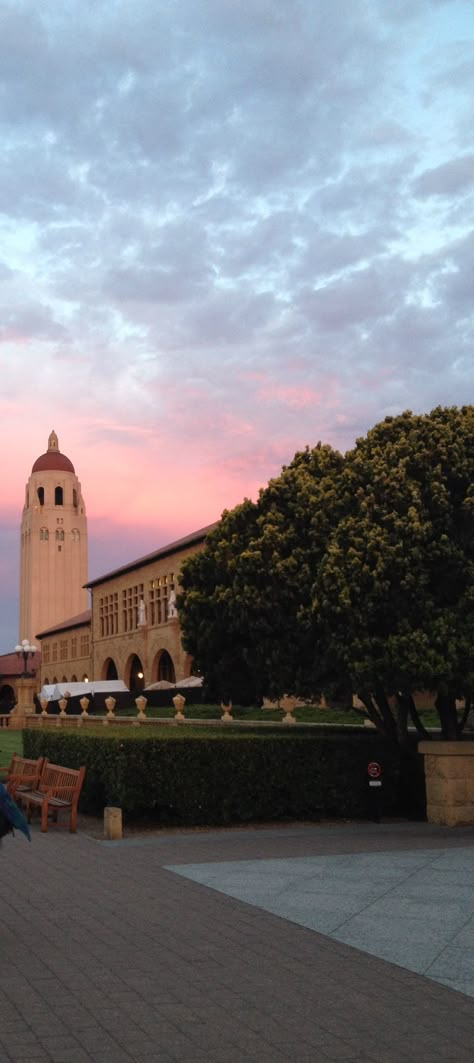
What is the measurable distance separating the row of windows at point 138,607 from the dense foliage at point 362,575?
1509 inches

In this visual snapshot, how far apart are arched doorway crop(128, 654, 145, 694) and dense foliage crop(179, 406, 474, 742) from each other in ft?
167

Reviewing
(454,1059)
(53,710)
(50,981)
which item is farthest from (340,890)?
(53,710)

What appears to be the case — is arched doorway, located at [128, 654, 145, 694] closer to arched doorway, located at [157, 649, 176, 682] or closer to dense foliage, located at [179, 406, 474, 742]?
arched doorway, located at [157, 649, 176, 682]

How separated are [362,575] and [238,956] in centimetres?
819

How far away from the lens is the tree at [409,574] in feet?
47.0

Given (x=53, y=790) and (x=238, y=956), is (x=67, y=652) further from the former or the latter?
(x=238, y=956)

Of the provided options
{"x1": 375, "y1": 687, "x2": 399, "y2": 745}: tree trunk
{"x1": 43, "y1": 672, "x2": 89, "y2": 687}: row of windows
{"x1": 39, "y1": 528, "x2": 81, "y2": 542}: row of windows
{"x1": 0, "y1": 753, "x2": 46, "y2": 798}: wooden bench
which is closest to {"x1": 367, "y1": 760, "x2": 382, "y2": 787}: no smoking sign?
{"x1": 375, "y1": 687, "x2": 399, "y2": 745}: tree trunk

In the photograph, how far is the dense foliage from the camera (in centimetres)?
1448

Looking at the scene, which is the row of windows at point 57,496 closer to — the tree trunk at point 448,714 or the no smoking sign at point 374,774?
the tree trunk at point 448,714

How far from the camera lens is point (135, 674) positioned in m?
69.8

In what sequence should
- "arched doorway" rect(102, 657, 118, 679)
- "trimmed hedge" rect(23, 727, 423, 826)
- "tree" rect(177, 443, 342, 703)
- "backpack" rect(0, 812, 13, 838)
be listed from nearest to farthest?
"backpack" rect(0, 812, 13, 838) → "trimmed hedge" rect(23, 727, 423, 826) → "tree" rect(177, 443, 342, 703) → "arched doorway" rect(102, 657, 118, 679)

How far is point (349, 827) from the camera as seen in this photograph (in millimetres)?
14711

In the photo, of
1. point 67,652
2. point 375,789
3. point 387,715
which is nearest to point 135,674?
point 67,652

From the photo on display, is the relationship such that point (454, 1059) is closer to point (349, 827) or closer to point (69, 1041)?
point (69, 1041)
